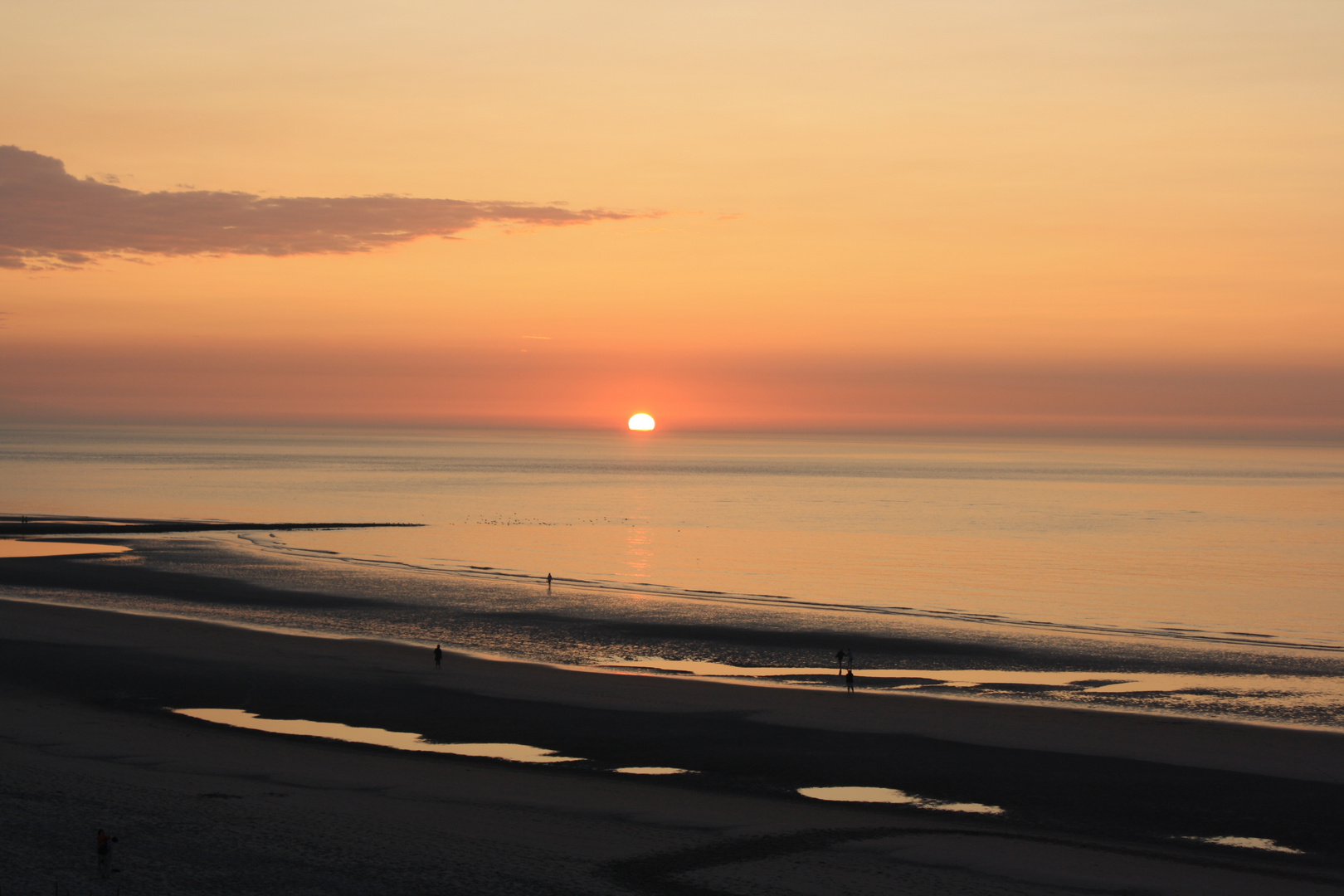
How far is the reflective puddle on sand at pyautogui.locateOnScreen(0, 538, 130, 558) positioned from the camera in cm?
7281

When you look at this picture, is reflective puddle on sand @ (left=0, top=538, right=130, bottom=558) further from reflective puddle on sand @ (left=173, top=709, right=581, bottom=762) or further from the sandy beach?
reflective puddle on sand @ (left=173, top=709, right=581, bottom=762)

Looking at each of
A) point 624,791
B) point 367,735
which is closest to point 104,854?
point 624,791

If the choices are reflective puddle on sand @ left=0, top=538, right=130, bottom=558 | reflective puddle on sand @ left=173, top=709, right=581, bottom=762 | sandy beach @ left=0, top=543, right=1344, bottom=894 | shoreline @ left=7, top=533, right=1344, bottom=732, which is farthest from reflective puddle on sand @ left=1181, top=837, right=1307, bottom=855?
reflective puddle on sand @ left=0, top=538, right=130, bottom=558

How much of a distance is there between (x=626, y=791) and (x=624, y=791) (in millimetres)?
58

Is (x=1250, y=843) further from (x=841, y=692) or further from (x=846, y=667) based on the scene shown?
(x=846, y=667)

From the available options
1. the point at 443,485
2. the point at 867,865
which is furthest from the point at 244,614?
the point at 443,485

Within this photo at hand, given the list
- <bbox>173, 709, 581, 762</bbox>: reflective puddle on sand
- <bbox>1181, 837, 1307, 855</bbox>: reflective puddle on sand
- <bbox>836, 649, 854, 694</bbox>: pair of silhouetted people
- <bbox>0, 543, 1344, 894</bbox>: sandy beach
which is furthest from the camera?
<bbox>836, 649, 854, 694</bbox>: pair of silhouetted people

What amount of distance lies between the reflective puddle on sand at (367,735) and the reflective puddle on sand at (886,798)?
6479 mm

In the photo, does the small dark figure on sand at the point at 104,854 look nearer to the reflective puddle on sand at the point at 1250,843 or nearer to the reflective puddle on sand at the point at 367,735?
the reflective puddle on sand at the point at 367,735

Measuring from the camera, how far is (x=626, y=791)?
984 inches

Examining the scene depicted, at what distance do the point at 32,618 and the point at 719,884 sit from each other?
40000 millimetres

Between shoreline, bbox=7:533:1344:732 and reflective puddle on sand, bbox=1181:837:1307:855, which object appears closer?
reflective puddle on sand, bbox=1181:837:1307:855

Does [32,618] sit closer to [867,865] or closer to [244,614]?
[244,614]

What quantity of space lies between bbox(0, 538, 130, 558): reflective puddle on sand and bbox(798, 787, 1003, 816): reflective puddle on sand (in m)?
64.6
